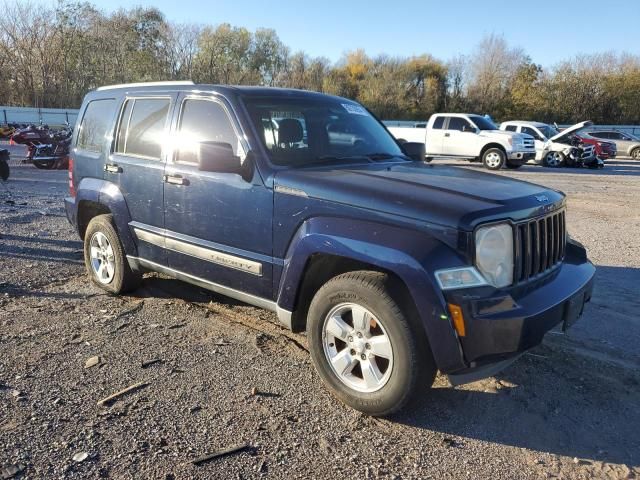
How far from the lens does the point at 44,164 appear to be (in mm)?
15312

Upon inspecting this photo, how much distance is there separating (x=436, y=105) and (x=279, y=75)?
17.8 metres

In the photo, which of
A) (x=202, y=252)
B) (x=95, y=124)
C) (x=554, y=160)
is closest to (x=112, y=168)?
(x=95, y=124)

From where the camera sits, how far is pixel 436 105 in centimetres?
5431

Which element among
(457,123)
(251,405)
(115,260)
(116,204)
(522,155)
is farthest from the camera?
(457,123)

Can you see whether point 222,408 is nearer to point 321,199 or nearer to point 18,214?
point 321,199

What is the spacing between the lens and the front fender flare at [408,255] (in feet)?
9.12

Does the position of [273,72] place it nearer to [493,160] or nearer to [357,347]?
[493,160]

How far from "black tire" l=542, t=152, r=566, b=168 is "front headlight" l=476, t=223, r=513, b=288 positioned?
2155 cm

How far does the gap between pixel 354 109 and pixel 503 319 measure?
8.80ft

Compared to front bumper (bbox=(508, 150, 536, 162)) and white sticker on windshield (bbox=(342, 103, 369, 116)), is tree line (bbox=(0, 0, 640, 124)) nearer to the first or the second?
front bumper (bbox=(508, 150, 536, 162))

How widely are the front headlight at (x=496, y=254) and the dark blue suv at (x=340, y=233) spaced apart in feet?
0.03

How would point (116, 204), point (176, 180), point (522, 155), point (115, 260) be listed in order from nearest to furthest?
point (176, 180) → point (116, 204) → point (115, 260) → point (522, 155)

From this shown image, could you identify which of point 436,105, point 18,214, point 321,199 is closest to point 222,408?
point 321,199

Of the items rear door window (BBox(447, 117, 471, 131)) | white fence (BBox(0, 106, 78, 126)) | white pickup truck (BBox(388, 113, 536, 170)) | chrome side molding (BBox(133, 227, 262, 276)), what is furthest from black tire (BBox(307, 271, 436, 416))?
white fence (BBox(0, 106, 78, 126))
